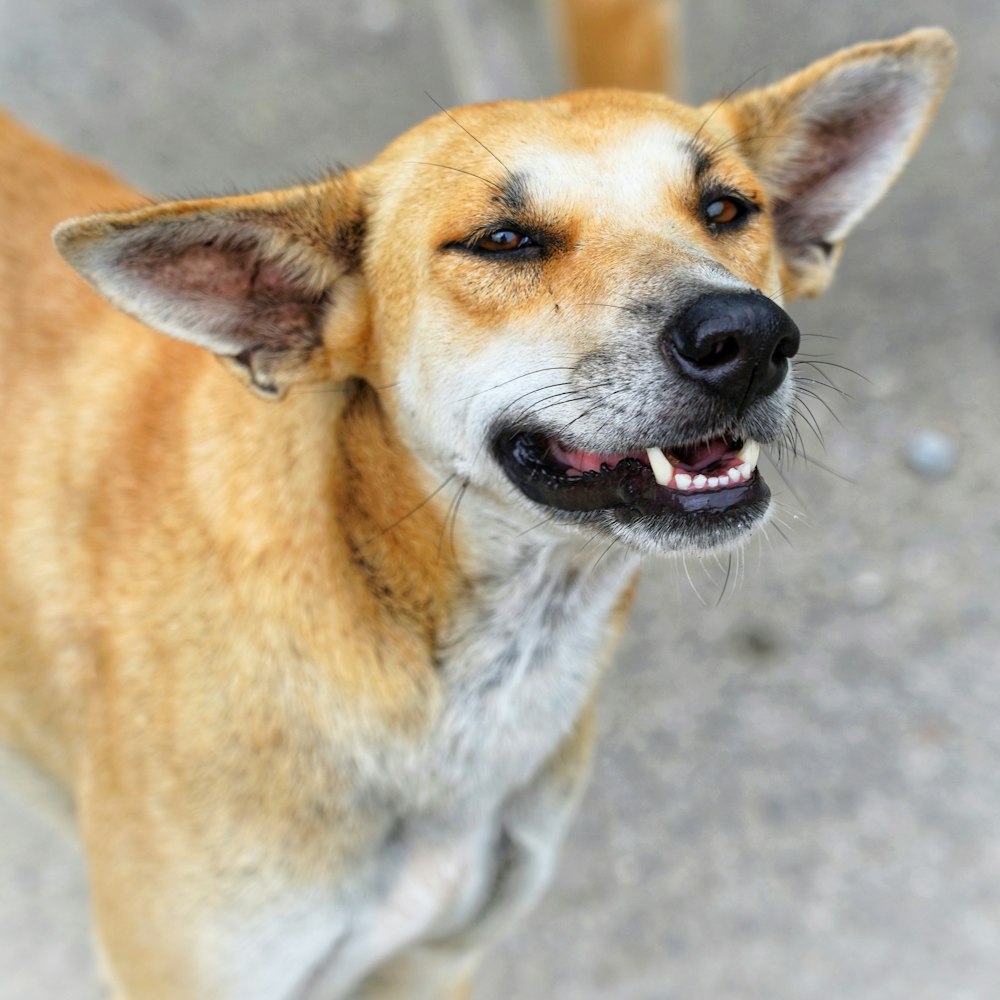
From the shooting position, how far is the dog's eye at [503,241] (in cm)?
176

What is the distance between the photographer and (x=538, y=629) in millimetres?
2020

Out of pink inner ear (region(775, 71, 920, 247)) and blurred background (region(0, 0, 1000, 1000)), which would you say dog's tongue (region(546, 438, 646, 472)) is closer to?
blurred background (region(0, 0, 1000, 1000))

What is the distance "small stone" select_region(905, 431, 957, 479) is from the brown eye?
2.14 metres

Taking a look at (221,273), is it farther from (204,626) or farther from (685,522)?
(685,522)

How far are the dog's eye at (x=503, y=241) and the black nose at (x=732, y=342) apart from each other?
1.05ft

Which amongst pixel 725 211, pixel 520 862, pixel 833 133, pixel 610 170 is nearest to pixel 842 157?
pixel 833 133

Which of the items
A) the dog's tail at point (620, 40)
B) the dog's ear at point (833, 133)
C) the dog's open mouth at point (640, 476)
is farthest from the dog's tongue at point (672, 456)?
the dog's tail at point (620, 40)

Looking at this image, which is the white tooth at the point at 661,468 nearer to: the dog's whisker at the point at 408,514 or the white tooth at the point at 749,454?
the white tooth at the point at 749,454

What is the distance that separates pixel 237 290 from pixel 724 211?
840 millimetres

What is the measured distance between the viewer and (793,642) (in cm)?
344

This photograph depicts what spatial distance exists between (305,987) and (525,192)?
58.4 inches

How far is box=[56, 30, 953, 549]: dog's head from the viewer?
161 centimetres

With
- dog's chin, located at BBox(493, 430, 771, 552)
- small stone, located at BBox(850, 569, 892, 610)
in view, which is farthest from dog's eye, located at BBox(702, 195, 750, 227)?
small stone, located at BBox(850, 569, 892, 610)

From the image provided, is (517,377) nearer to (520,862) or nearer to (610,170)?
(610,170)
